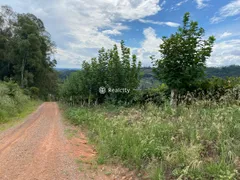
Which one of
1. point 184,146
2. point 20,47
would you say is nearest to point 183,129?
point 184,146

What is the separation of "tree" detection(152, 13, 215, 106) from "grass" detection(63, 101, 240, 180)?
9.38 ft

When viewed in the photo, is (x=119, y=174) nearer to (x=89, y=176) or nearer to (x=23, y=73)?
(x=89, y=176)

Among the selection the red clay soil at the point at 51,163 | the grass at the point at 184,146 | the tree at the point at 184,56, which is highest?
the tree at the point at 184,56

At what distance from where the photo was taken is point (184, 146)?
11.5 feet

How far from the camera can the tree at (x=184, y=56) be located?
26.7 ft

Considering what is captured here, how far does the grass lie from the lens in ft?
9.94

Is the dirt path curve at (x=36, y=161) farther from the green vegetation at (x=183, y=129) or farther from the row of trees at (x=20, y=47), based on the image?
the row of trees at (x=20, y=47)

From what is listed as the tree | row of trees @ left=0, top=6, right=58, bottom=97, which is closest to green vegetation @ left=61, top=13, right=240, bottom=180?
the tree

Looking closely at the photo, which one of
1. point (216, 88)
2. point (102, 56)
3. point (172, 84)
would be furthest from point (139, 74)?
point (216, 88)

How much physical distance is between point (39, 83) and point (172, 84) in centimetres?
4107

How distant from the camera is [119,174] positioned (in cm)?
389

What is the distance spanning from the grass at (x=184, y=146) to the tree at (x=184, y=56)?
2.86 metres

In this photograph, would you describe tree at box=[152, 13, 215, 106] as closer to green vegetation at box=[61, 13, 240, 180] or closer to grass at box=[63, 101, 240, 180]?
green vegetation at box=[61, 13, 240, 180]

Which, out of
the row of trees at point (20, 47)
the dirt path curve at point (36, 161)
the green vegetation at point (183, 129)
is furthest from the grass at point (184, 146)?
the row of trees at point (20, 47)
